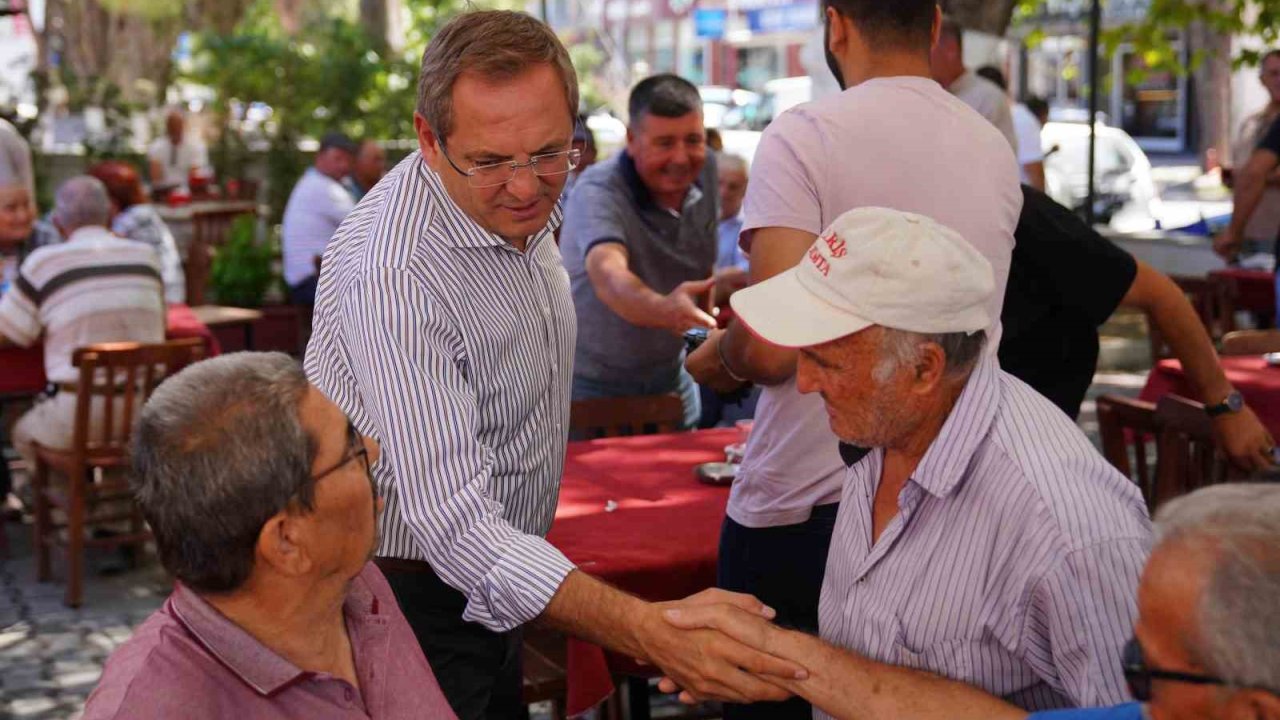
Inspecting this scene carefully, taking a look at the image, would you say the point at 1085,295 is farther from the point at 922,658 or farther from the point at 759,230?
the point at 922,658

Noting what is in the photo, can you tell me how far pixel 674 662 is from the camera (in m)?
2.35

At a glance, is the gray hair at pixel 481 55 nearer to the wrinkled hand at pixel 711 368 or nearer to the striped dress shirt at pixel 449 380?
the striped dress shirt at pixel 449 380

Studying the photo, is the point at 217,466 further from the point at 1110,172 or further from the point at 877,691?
the point at 1110,172

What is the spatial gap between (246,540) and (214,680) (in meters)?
0.19

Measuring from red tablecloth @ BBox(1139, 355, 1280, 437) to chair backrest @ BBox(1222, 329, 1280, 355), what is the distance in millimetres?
128

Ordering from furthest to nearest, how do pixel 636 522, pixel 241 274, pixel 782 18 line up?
pixel 782 18 < pixel 241 274 < pixel 636 522

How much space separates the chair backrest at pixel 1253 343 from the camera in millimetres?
4629

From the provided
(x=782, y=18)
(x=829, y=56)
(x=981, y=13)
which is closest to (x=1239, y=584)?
(x=829, y=56)

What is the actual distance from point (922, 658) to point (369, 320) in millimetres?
984

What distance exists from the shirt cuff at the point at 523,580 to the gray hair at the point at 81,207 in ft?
17.2

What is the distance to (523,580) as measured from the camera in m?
2.35

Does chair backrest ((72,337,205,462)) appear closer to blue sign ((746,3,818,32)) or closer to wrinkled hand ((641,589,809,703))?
wrinkled hand ((641,589,809,703))

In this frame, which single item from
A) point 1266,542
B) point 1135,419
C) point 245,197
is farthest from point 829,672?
point 245,197

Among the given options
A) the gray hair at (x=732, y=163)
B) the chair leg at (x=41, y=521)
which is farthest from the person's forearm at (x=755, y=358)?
the gray hair at (x=732, y=163)
